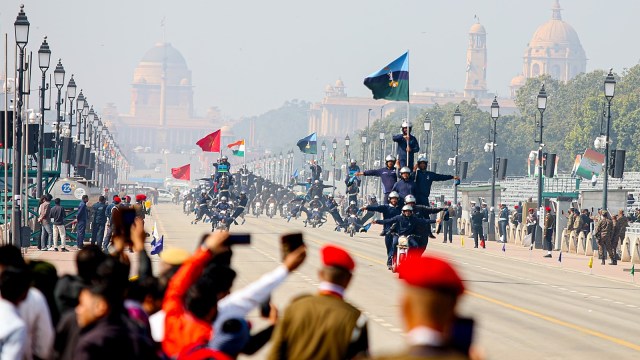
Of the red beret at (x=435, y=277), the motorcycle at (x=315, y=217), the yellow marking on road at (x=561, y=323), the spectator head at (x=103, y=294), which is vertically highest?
the red beret at (x=435, y=277)

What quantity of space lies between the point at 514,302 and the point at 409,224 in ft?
10.4

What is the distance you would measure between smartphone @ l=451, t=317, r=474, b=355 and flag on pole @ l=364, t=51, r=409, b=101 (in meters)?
32.8

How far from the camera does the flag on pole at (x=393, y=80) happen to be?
39.3 meters

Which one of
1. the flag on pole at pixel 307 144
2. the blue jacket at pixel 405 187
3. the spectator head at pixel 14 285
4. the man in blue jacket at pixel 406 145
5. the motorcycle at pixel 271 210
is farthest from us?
the motorcycle at pixel 271 210

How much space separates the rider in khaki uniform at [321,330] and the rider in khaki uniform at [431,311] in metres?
2.30

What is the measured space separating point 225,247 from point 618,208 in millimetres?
41331

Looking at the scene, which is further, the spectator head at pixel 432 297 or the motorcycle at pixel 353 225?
the motorcycle at pixel 353 225

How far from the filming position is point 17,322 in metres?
8.91

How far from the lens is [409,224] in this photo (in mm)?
29047

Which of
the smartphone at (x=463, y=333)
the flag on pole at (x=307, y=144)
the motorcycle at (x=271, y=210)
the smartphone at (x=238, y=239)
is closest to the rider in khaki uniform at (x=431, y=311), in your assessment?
the smartphone at (x=463, y=333)

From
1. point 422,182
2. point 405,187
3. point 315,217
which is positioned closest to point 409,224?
point 405,187

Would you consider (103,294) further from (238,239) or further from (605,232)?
(605,232)

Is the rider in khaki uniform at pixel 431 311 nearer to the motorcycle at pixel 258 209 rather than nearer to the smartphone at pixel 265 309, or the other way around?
the smartphone at pixel 265 309

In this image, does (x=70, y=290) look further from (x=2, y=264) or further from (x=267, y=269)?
(x=267, y=269)
